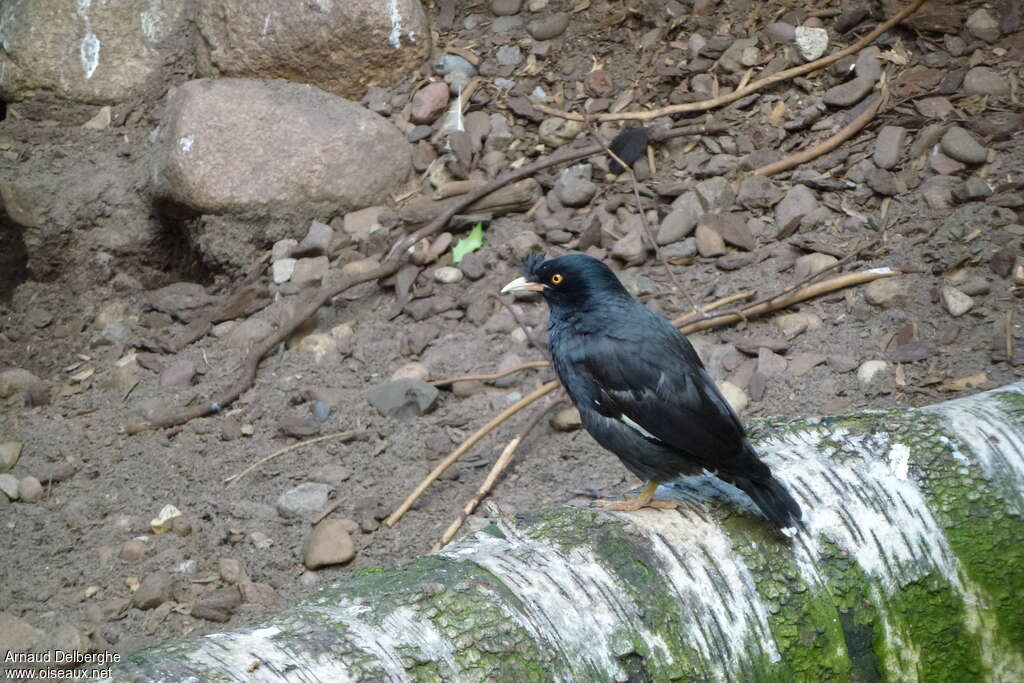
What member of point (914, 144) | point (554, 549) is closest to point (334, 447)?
point (554, 549)

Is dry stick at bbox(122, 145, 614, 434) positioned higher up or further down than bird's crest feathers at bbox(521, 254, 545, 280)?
further down

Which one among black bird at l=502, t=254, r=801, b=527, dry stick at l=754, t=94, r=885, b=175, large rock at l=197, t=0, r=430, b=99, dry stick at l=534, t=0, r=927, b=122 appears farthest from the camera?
large rock at l=197, t=0, r=430, b=99

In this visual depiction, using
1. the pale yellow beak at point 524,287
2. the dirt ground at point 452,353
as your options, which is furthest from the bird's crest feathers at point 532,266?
the dirt ground at point 452,353

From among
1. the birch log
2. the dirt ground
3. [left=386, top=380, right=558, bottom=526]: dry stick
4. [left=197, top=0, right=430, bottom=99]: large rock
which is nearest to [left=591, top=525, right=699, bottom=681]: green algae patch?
the birch log

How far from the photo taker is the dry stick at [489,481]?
3.87m

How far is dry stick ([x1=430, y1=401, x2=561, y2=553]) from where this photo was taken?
3.87 m

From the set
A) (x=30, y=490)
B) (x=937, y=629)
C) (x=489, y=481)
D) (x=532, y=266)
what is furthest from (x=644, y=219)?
(x=30, y=490)

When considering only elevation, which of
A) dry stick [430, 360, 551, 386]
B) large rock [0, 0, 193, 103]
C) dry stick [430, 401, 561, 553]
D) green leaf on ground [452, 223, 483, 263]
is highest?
large rock [0, 0, 193, 103]

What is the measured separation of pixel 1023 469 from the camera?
277cm

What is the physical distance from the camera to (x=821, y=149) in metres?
5.00

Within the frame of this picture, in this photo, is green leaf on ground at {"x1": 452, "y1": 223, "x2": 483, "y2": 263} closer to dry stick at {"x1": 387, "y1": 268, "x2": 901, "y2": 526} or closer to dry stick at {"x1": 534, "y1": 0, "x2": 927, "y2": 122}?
dry stick at {"x1": 534, "y1": 0, "x2": 927, "y2": 122}

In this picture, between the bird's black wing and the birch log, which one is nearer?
the birch log

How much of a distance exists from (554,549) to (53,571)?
2.42 metres

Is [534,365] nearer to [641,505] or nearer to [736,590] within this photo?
[641,505]
